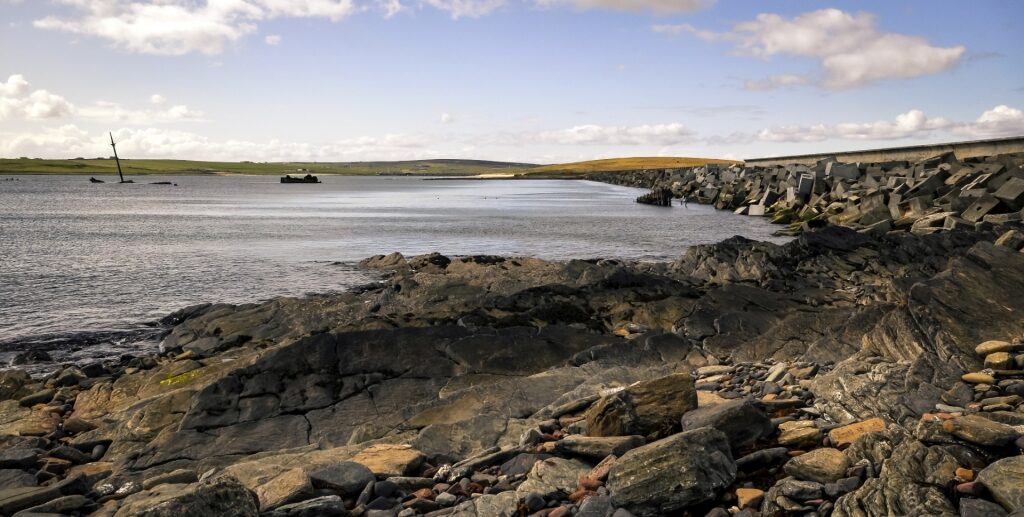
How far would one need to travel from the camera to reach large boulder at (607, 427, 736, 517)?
6020 millimetres

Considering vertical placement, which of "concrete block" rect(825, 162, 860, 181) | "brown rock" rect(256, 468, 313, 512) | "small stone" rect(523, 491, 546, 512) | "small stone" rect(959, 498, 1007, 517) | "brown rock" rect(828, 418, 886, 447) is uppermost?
"concrete block" rect(825, 162, 860, 181)

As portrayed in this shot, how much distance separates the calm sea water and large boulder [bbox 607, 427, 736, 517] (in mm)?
15552

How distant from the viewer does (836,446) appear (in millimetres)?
6809

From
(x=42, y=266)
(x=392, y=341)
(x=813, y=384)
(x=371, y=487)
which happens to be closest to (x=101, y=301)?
(x=42, y=266)

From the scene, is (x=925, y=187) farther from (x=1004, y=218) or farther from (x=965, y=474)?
(x=965, y=474)

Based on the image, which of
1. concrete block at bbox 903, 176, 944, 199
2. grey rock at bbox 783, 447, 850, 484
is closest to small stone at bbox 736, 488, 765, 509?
grey rock at bbox 783, 447, 850, 484

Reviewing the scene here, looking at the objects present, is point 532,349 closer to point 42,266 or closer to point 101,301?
point 101,301

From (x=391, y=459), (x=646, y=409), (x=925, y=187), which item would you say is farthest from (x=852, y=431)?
(x=925, y=187)

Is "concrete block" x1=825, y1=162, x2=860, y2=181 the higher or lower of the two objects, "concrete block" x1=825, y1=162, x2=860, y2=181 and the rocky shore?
the higher

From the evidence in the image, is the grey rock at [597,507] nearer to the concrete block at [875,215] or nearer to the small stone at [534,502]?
the small stone at [534,502]

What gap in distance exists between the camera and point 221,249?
37.9 m

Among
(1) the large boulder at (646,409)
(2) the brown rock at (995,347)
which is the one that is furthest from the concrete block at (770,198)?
(1) the large boulder at (646,409)

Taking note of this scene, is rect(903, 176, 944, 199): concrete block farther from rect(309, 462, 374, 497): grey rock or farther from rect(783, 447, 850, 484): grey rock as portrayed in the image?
rect(309, 462, 374, 497): grey rock

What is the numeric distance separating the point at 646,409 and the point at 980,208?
28972 millimetres
